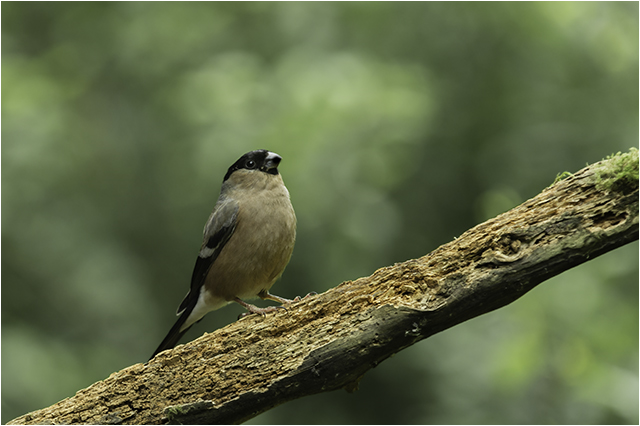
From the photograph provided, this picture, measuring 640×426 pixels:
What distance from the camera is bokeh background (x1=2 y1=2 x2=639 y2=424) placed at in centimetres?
693

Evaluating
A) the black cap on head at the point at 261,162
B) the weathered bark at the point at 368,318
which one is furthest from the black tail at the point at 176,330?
the black cap on head at the point at 261,162

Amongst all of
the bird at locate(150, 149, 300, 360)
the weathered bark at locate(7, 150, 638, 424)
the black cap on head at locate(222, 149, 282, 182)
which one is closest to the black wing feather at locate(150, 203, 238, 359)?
the bird at locate(150, 149, 300, 360)

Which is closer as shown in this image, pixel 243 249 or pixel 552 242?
pixel 552 242

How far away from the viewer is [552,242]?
350cm

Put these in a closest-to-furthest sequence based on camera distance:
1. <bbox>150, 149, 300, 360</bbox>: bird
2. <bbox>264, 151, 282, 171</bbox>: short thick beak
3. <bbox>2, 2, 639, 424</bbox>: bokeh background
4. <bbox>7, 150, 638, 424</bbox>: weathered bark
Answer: <bbox>7, 150, 638, 424</bbox>: weathered bark
<bbox>150, 149, 300, 360</bbox>: bird
<bbox>264, 151, 282, 171</bbox>: short thick beak
<bbox>2, 2, 639, 424</bbox>: bokeh background

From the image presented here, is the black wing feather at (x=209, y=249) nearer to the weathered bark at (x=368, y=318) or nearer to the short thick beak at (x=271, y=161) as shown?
the short thick beak at (x=271, y=161)

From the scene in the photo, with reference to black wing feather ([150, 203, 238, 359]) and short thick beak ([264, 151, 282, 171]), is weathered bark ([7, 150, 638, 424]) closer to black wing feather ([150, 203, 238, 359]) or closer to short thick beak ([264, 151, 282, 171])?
black wing feather ([150, 203, 238, 359])

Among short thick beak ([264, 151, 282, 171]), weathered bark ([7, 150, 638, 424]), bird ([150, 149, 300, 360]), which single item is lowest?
weathered bark ([7, 150, 638, 424])

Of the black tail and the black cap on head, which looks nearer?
the black tail

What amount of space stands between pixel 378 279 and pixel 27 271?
6.98m

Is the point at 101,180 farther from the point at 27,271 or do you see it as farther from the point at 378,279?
the point at 378,279

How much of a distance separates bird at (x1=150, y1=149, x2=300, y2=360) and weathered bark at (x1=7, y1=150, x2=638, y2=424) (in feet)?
2.44

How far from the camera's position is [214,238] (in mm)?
5211

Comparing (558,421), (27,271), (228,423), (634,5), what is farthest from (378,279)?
(27,271)
